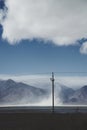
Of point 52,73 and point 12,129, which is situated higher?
point 52,73

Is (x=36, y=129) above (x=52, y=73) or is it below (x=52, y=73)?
below

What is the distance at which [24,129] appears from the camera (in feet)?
90.1

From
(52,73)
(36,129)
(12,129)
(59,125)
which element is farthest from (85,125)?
(52,73)

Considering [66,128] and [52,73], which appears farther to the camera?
[52,73]

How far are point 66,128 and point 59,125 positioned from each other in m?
2.35

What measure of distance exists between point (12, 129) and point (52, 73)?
4316 cm

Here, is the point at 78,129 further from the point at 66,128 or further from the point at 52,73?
the point at 52,73

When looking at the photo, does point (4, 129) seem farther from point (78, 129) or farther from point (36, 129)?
point (78, 129)

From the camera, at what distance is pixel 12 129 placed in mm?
27547

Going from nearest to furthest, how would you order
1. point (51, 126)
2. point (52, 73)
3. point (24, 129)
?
point (24, 129) → point (51, 126) → point (52, 73)

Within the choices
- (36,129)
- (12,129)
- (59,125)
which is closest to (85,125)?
(59,125)

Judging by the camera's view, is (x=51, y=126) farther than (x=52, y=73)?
No

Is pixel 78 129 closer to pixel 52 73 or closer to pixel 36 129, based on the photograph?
pixel 36 129

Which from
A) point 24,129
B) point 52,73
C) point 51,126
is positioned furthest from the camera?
point 52,73
